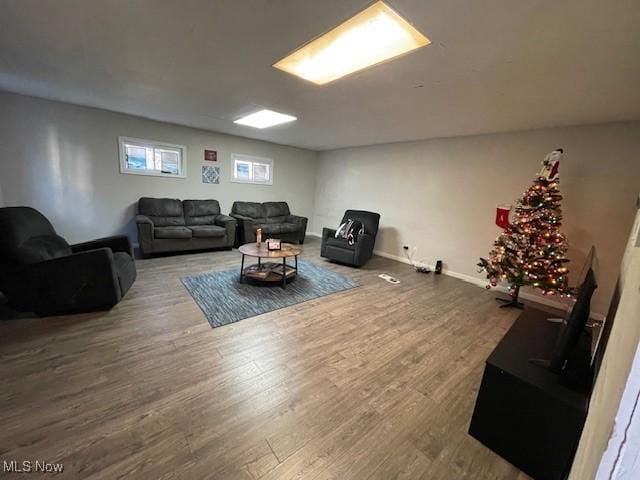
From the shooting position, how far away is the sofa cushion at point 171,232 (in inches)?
167

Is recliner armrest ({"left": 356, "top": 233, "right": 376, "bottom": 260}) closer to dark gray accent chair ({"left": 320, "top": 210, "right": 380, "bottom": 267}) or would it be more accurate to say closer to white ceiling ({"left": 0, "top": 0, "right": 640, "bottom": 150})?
dark gray accent chair ({"left": 320, "top": 210, "right": 380, "bottom": 267})

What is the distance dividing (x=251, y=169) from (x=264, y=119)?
6.80 feet

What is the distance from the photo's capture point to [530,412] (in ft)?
4.28

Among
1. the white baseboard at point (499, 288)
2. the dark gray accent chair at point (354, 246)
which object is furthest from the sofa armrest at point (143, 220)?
the white baseboard at point (499, 288)

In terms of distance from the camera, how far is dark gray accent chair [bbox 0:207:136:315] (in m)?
2.26

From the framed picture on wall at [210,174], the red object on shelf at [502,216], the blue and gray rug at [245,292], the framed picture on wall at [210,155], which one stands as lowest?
the blue and gray rug at [245,292]

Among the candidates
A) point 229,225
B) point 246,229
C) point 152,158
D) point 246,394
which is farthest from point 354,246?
point 152,158

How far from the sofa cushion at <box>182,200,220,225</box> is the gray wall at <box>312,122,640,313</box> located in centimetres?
280

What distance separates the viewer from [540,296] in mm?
3535

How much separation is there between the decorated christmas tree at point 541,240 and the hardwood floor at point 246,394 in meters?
0.69

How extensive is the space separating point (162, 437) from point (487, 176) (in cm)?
465

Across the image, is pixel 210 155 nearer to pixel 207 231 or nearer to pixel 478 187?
pixel 207 231

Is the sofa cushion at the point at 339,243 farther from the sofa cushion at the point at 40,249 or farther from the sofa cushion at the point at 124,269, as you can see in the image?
the sofa cushion at the point at 40,249

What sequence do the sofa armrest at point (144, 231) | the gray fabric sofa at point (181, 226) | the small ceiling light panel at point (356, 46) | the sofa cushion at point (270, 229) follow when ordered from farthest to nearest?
the sofa cushion at point (270, 229), the gray fabric sofa at point (181, 226), the sofa armrest at point (144, 231), the small ceiling light panel at point (356, 46)
